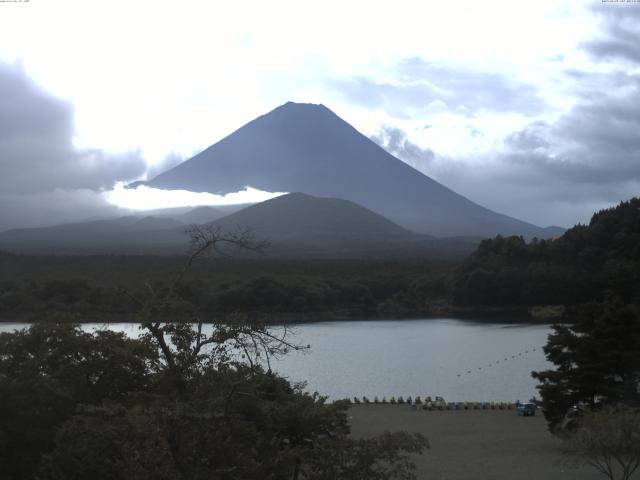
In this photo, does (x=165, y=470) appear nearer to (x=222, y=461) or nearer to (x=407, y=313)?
(x=222, y=461)

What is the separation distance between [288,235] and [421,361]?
68240 mm

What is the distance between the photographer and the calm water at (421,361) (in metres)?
21.9

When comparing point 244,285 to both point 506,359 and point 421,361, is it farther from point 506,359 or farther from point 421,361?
point 506,359

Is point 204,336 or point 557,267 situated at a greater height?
point 557,267

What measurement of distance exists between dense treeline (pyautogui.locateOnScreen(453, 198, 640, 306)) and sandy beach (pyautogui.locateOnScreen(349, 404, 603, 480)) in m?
31.1

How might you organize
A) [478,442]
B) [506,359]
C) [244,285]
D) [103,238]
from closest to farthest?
[478,442]
[506,359]
[244,285]
[103,238]

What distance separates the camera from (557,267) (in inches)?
1941

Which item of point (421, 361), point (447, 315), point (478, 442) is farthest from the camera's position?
point (447, 315)

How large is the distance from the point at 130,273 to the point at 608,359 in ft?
134

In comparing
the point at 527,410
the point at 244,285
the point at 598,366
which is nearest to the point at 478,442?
the point at 598,366

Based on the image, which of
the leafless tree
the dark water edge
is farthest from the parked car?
the dark water edge

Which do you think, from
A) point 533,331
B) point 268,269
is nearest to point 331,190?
point 268,269

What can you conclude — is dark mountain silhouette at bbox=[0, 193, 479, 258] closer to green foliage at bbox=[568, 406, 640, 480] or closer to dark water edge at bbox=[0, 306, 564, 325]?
dark water edge at bbox=[0, 306, 564, 325]

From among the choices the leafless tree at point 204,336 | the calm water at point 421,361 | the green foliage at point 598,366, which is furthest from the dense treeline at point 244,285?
the leafless tree at point 204,336
